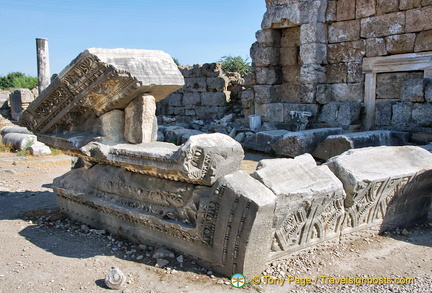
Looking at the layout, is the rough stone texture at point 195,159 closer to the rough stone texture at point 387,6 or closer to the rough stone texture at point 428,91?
the rough stone texture at point 428,91

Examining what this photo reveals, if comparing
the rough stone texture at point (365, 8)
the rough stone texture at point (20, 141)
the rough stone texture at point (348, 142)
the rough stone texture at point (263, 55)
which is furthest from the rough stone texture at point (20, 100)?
the rough stone texture at point (348, 142)

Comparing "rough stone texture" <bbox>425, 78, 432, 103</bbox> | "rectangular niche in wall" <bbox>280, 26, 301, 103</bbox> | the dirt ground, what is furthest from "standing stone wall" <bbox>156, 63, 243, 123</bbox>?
the dirt ground

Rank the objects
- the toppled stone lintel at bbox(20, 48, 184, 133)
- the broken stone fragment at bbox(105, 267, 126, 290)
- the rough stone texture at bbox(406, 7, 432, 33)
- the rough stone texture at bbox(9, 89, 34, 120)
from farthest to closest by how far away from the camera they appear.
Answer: the rough stone texture at bbox(9, 89, 34, 120) < the rough stone texture at bbox(406, 7, 432, 33) < the toppled stone lintel at bbox(20, 48, 184, 133) < the broken stone fragment at bbox(105, 267, 126, 290)

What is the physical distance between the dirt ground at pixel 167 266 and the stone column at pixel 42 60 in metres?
9.63

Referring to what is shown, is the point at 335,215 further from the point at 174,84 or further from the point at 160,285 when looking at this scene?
the point at 174,84

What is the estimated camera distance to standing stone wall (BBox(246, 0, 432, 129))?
299 inches

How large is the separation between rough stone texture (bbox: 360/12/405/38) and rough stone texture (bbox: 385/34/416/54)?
4.2 inches

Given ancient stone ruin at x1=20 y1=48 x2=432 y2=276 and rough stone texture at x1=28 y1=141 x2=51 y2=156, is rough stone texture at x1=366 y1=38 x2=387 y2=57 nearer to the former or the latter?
ancient stone ruin at x1=20 y1=48 x2=432 y2=276

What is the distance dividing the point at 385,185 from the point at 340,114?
462 centimetres

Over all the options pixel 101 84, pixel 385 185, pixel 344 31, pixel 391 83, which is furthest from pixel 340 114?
pixel 101 84

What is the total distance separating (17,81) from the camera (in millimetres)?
27906

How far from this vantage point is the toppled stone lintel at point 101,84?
381 cm

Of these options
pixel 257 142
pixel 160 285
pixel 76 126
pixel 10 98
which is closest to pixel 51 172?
pixel 76 126

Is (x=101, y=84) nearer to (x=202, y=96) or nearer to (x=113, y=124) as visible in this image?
(x=113, y=124)
